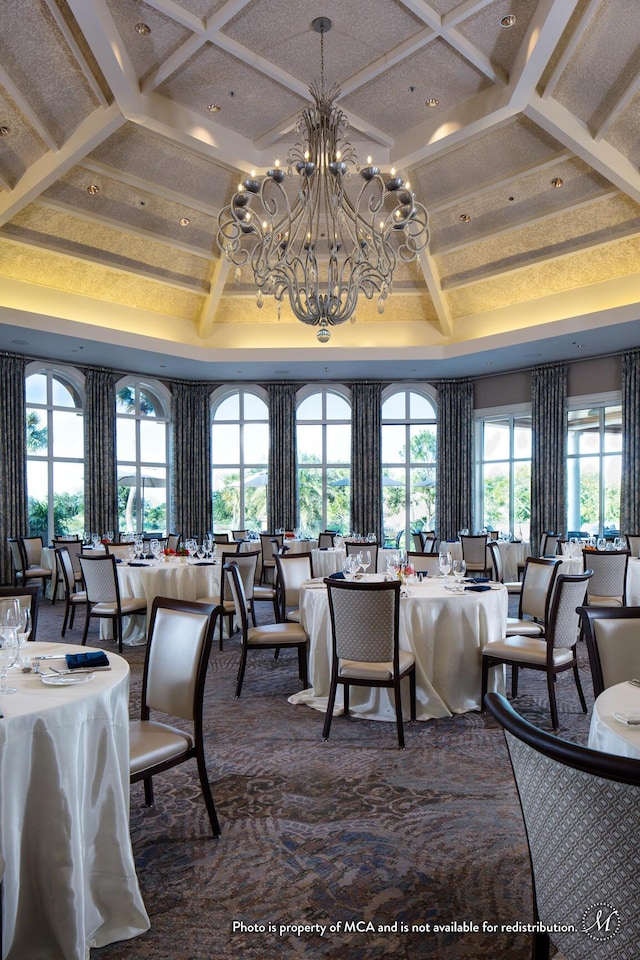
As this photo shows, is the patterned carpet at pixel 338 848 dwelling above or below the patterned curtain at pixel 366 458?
below

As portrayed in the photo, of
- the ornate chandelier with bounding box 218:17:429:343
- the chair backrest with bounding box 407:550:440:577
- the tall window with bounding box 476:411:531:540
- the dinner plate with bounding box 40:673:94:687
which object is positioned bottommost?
the chair backrest with bounding box 407:550:440:577

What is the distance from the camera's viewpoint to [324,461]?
586 inches

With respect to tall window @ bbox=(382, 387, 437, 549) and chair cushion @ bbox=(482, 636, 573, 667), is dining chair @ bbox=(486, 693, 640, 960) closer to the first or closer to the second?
chair cushion @ bbox=(482, 636, 573, 667)

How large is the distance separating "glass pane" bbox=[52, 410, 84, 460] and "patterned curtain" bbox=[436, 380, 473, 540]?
7520 millimetres

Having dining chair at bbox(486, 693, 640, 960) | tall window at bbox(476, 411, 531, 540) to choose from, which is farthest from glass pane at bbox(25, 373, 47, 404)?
dining chair at bbox(486, 693, 640, 960)

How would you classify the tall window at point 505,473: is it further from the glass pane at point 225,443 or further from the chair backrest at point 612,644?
the chair backrest at point 612,644

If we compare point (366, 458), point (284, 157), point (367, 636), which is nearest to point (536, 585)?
point (367, 636)

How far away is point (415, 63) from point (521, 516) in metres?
9.16

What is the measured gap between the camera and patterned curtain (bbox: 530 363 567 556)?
12625 mm

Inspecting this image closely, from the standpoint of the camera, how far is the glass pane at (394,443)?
14781 mm

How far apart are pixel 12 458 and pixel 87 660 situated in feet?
32.9

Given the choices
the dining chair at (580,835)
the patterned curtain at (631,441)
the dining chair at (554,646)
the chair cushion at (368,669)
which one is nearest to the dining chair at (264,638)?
the chair cushion at (368,669)

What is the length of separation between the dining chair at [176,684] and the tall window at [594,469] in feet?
35.4

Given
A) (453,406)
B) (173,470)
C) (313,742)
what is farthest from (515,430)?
(313,742)
